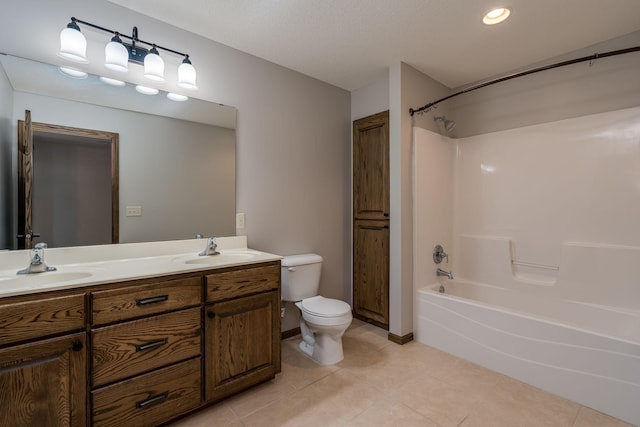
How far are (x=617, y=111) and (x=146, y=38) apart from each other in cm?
336

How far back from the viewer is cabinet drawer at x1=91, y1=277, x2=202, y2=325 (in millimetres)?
1270

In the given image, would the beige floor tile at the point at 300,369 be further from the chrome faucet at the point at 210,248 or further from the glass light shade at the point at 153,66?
the glass light shade at the point at 153,66

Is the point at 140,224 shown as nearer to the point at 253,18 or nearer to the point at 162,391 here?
the point at 162,391

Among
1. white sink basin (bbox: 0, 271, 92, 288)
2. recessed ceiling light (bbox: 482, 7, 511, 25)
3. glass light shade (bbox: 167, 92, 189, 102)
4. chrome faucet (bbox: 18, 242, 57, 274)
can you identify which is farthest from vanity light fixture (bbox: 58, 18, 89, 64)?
recessed ceiling light (bbox: 482, 7, 511, 25)

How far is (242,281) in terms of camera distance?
170 centimetres

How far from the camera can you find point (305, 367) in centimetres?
209

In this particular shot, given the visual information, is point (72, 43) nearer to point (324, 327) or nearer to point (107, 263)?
point (107, 263)

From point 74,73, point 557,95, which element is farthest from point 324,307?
point 557,95

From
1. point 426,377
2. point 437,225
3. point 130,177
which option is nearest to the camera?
point 130,177

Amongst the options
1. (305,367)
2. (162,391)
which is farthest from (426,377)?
(162,391)

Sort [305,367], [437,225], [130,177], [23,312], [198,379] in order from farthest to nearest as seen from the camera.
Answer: [437,225], [305,367], [130,177], [198,379], [23,312]

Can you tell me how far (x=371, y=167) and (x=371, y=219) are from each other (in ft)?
1.68

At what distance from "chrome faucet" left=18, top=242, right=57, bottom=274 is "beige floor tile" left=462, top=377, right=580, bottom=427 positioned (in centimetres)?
235

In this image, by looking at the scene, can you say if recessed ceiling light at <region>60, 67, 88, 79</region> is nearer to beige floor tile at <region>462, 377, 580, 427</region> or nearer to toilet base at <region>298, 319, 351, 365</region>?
toilet base at <region>298, 319, 351, 365</region>
